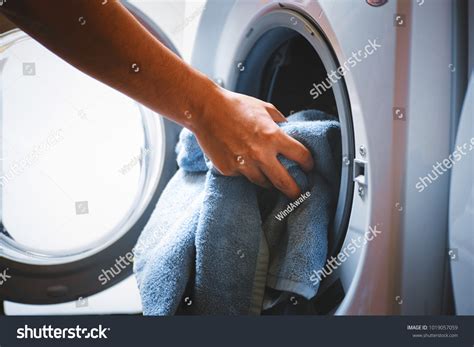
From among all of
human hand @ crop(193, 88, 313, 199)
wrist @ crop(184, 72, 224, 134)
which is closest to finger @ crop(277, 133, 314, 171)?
human hand @ crop(193, 88, 313, 199)

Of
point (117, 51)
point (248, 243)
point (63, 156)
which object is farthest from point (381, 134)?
point (63, 156)

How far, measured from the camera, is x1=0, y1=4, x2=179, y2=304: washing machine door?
3.07ft

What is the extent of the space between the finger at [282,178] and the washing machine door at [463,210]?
20 centimetres

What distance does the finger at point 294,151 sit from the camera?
2.22 feet

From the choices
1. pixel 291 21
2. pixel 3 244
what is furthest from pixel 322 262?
pixel 3 244

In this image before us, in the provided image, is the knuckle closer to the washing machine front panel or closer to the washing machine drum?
the washing machine front panel

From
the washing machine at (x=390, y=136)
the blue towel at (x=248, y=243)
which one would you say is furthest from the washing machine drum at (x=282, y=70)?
the blue towel at (x=248, y=243)

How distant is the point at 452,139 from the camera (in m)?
0.59

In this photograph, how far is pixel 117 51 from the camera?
669mm

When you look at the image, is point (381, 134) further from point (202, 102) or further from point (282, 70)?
point (282, 70)

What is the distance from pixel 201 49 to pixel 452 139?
568 mm

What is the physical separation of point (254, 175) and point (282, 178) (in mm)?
46

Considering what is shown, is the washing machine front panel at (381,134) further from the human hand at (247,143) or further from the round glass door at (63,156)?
the round glass door at (63,156)

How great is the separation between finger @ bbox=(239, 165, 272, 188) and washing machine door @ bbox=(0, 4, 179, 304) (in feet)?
1.12
